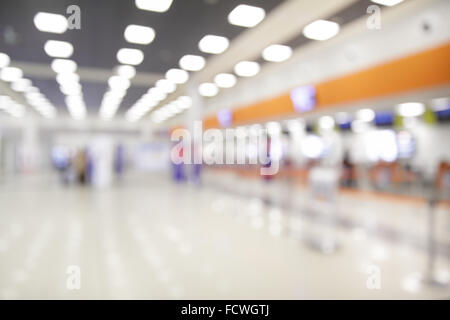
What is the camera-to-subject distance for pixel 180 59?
539cm

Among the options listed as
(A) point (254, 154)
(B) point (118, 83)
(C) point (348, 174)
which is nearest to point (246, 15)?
(B) point (118, 83)

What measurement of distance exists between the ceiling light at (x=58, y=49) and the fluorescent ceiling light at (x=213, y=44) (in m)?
1.98

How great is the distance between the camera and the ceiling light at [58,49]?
15.0 ft

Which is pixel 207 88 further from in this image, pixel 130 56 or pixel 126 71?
pixel 130 56

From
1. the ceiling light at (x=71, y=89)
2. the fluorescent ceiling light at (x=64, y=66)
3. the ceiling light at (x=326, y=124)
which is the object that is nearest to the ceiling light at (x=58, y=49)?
the fluorescent ceiling light at (x=64, y=66)

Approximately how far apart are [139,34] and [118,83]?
10.8 ft

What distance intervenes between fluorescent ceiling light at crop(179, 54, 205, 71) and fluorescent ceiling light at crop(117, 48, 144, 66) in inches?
28.4

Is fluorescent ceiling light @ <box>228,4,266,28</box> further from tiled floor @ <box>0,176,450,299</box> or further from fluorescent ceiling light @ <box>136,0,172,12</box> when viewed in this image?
tiled floor @ <box>0,176,450,299</box>

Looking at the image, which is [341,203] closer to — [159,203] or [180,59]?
[159,203]

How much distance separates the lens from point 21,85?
7.80 m

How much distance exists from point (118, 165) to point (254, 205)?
35.0 feet
